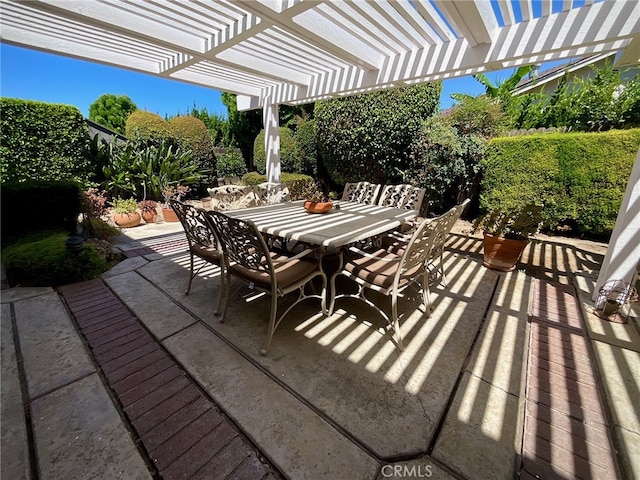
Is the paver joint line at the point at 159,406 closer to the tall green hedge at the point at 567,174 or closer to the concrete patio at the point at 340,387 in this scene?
the concrete patio at the point at 340,387

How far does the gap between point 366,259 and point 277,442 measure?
1.59 m

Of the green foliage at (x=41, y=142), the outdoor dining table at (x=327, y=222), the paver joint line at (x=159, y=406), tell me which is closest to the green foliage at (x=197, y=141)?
the green foliage at (x=41, y=142)

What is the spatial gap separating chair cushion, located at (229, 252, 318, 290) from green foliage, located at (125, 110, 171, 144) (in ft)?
23.4

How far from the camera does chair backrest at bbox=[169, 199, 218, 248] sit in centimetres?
242

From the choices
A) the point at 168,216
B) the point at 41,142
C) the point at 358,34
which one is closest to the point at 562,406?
the point at 358,34

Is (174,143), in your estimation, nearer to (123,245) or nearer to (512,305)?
(123,245)

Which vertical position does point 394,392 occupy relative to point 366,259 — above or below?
below

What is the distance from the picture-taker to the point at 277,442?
1.36 m

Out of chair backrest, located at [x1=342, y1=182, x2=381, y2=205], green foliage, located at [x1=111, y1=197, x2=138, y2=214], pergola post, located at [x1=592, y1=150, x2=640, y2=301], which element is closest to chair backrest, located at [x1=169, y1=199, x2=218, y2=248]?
chair backrest, located at [x1=342, y1=182, x2=381, y2=205]

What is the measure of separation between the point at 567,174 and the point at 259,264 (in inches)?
212

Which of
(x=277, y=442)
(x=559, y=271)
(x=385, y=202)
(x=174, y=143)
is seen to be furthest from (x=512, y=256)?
(x=174, y=143)

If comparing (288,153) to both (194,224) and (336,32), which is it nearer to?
(336,32)

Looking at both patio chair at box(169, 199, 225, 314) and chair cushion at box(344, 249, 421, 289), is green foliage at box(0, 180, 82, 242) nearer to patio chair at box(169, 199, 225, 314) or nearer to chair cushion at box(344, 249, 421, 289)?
patio chair at box(169, 199, 225, 314)

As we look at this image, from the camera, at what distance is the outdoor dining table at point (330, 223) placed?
85.4 inches
